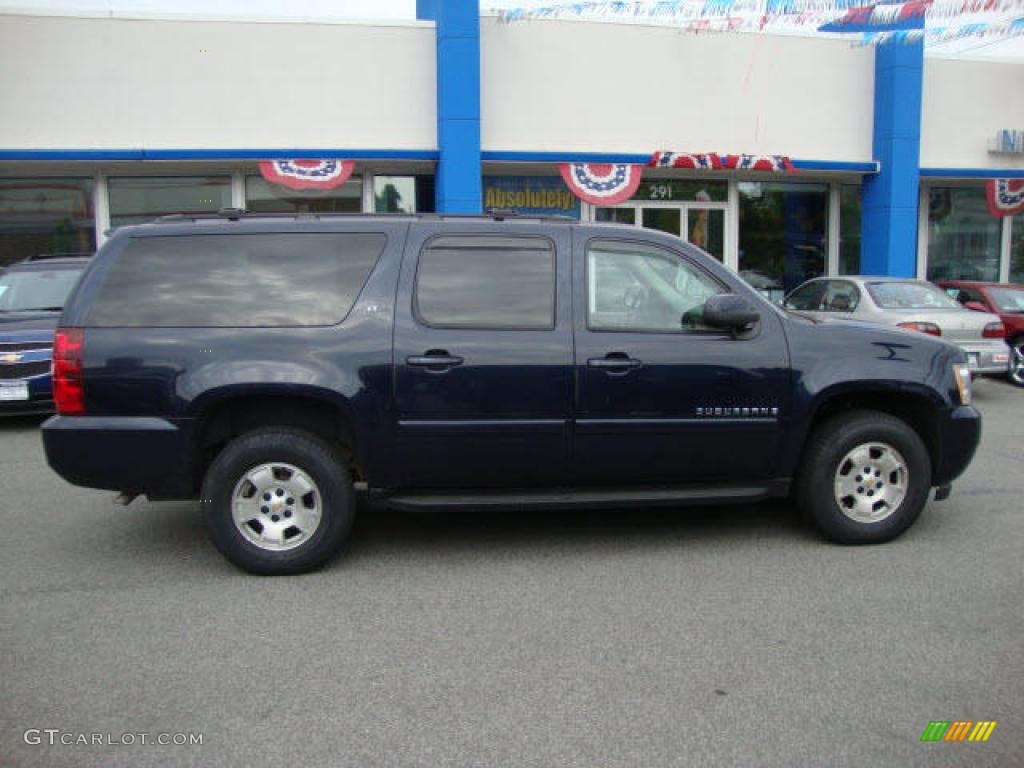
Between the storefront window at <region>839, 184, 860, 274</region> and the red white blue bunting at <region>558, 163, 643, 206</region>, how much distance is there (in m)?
5.22

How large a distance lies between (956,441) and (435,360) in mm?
3149

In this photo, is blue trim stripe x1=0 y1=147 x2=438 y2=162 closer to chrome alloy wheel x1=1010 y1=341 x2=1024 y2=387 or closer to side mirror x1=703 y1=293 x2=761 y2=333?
chrome alloy wheel x1=1010 y1=341 x2=1024 y2=387

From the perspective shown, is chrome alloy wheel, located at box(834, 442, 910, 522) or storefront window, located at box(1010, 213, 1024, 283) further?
storefront window, located at box(1010, 213, 1024, 283)

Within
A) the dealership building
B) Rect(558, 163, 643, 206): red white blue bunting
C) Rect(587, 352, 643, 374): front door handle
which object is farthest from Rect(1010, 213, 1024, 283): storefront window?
Rect(587, 352, 643, 374): front door handle

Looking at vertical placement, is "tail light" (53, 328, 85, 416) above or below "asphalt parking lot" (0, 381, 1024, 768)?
above

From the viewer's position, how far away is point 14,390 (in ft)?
28.1

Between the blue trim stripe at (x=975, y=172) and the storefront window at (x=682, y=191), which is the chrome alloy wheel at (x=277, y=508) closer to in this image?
the storefront window at (x=682, y=191)

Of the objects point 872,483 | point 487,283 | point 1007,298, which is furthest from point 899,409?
point 1007,298

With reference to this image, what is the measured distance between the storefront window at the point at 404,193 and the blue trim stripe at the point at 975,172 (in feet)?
29.3

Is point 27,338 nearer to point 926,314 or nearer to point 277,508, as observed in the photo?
point 277,508

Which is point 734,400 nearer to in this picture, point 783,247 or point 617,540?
point 617,540

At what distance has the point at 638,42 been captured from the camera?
1415 cm

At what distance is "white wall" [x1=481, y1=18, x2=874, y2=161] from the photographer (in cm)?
1376

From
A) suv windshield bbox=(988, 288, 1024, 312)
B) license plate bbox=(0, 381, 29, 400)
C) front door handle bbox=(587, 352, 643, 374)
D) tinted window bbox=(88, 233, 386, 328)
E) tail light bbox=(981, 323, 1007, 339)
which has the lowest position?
license plate bbox=(0, 381, 29, 400)
